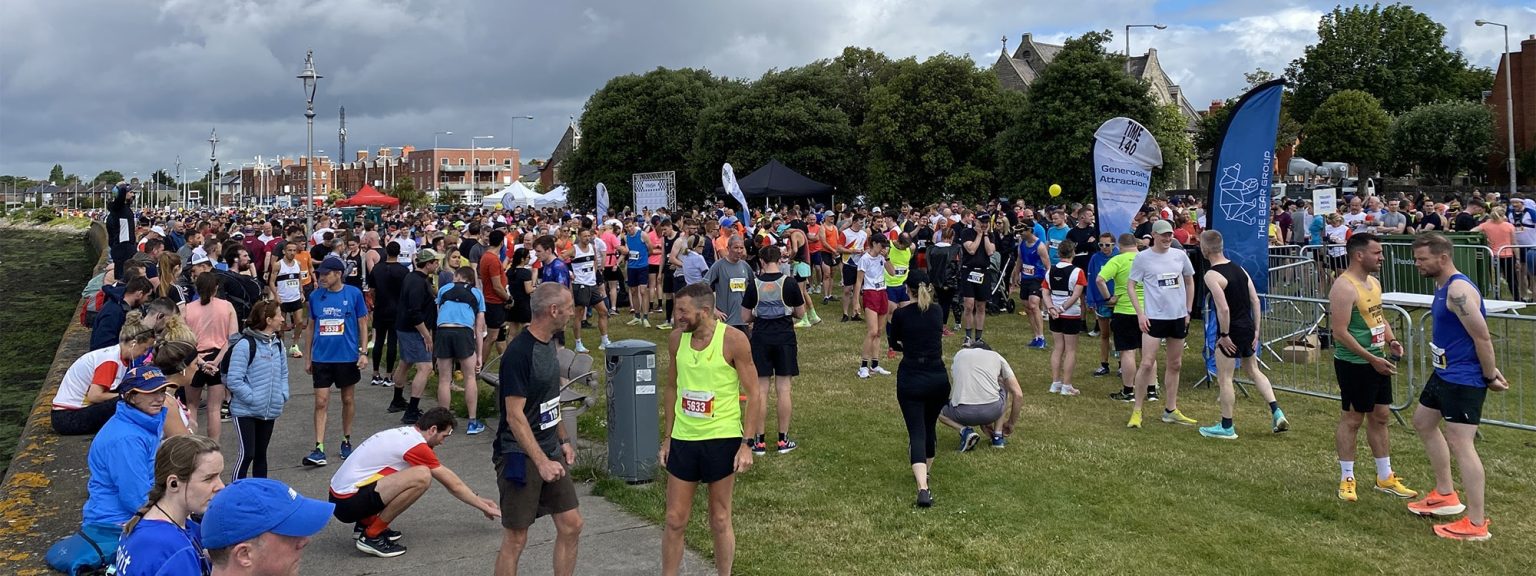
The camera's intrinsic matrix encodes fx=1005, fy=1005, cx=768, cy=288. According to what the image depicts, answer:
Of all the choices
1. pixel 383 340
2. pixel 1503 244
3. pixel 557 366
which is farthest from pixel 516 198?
pixel 557 366

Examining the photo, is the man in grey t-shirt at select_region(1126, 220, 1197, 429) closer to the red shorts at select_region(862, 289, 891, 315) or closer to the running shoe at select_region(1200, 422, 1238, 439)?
the running shoe at select_region(1200, 422, 1238, 439)

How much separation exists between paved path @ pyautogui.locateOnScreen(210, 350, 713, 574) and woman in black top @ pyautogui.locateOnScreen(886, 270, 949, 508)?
1.77 meters

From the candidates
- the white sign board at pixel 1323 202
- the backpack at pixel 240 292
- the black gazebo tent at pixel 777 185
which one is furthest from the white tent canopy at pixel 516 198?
the backpack at pixel 240 292

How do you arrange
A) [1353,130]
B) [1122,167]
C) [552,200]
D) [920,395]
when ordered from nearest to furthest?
[920,395], [1122,167], [1353,130], [552,200]

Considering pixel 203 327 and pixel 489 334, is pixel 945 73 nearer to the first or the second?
pixel 489 334

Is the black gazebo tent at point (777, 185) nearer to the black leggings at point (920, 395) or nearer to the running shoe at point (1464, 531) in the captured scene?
the black leggings at point (920, 395)

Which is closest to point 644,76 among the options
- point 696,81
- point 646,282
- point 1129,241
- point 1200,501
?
point 696,81

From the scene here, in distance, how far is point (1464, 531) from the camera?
582cm

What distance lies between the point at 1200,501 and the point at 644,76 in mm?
47238

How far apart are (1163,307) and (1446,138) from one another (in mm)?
51775

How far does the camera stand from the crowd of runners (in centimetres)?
471

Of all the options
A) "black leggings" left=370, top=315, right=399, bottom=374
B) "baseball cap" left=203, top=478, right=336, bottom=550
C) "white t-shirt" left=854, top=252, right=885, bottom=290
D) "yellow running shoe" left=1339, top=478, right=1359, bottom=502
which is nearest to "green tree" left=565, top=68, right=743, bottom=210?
"white t-shirt" left=854, top=252, right=885, bottom=290

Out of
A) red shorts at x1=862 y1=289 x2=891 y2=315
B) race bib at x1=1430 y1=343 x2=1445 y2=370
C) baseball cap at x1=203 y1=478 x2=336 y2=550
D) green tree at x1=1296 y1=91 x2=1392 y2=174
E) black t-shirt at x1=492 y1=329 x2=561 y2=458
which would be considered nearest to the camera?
baseball cap at x1=203 y1=478 x2=336 y2=550

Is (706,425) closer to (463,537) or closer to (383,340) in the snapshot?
(463,537)
